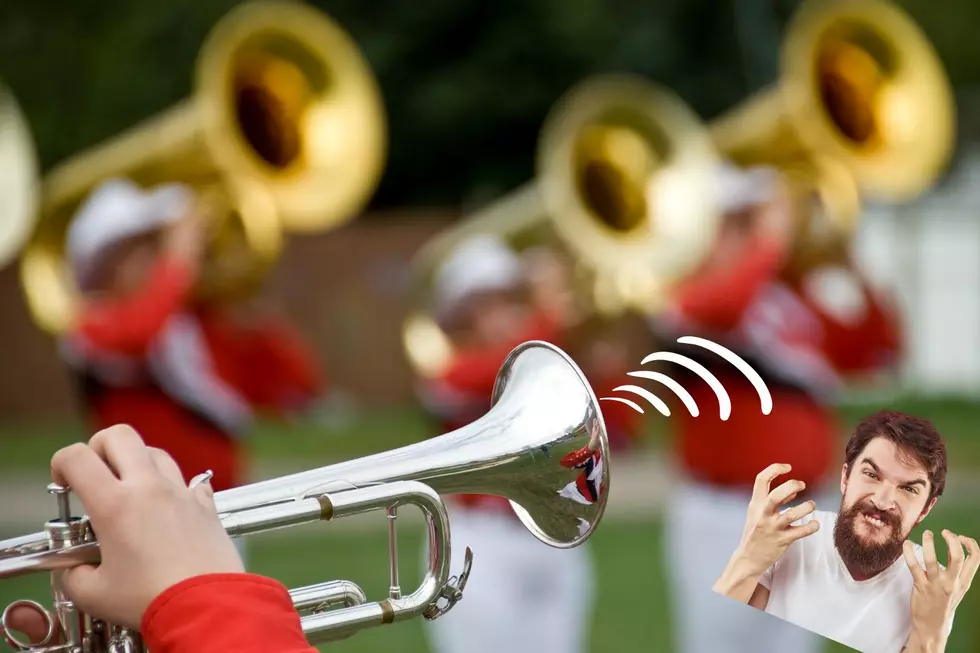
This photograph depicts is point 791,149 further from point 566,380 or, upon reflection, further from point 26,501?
point 26,501

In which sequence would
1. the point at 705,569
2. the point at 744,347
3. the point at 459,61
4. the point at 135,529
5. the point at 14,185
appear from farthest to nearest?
the point at 459,61 < the point at 14,185 < the point at 705,569 < the point at 744,347 < the point at 135,529

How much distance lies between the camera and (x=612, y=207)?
4.93 meters

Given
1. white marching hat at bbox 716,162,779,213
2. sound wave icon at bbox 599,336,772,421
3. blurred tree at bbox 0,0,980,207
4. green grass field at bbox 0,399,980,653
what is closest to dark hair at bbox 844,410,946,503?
sound wave icon at bbox 599,336,772,421

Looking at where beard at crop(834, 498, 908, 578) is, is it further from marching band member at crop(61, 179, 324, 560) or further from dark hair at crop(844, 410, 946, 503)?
marching band member at crop(61, 179, 324, 560)

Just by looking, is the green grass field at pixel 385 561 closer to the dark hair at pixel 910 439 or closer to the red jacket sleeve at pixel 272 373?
the red jacket sleeve at pixel 272 373

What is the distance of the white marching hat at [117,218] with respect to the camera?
387 centimetres

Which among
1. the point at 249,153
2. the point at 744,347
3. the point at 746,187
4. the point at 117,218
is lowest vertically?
the point at 744,347

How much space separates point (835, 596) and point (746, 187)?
330 cm

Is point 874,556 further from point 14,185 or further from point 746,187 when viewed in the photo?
point 14,185

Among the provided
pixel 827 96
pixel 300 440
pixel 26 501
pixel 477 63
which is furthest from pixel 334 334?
pixel 827 96

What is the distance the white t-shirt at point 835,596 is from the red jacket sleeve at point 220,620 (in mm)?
343

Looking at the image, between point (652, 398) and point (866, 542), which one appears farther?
point (652, 398)

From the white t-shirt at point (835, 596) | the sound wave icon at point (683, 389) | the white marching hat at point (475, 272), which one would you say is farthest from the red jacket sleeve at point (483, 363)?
the white t-shirt at point (835, 596)

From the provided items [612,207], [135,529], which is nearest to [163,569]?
[135,529]
